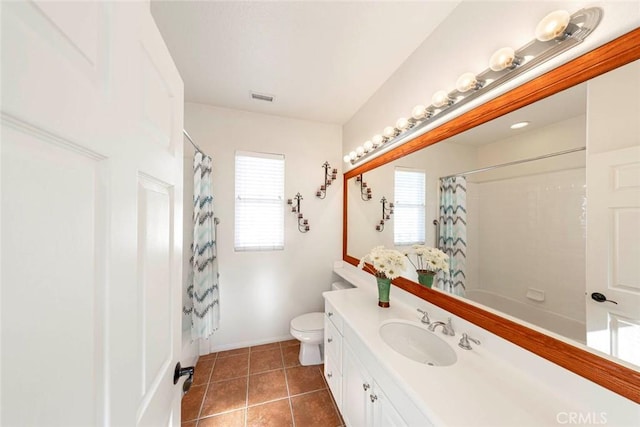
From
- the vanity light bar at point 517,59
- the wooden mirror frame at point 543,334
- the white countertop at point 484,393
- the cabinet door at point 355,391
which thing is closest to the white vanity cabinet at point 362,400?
the cabinet door at point 355,391

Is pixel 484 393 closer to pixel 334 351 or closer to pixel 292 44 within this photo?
pixel 334 351

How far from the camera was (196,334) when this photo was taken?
1.90m

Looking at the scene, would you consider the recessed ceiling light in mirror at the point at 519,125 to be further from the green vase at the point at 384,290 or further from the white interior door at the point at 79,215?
the white interior door at the point at 79,215

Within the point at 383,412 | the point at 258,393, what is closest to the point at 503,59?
the point at 383,412

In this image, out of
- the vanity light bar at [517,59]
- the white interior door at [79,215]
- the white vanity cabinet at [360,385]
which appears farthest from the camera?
the white vanity cabinet at [360,385]

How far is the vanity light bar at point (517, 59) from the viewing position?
736 mm

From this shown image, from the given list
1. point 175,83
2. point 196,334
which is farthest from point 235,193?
point 175,83

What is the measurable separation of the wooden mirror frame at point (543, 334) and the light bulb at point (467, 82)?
11 centimetres

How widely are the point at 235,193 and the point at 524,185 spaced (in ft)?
7.14

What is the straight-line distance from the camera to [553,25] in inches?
29.8

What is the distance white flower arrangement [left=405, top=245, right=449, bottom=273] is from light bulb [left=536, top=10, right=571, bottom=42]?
1.01m

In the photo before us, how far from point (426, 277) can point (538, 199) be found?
27.4 inches

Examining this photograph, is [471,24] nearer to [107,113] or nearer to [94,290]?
[107,113]

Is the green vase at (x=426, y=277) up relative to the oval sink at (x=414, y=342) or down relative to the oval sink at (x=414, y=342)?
up
